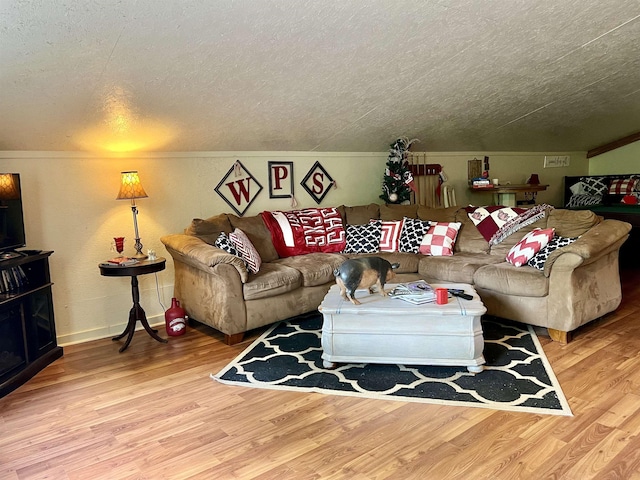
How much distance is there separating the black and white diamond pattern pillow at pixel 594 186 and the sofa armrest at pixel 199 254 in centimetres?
545

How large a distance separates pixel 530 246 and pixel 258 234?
2.26m

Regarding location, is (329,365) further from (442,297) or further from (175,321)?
(175,321)

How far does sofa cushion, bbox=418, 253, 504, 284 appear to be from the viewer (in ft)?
12.6

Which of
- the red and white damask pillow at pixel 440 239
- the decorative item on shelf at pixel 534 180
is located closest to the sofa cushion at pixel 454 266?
the red and white damask pillow at pixel 440 239

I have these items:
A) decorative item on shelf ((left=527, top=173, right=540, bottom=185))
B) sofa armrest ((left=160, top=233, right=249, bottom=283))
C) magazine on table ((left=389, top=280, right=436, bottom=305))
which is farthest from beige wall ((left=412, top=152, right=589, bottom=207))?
sofa armrest ((left=160, top=233, right=249, bottom=283))

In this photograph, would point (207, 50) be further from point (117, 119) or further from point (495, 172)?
point (495, 172)

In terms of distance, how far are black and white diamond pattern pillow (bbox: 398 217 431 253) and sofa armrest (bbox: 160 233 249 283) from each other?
165 centimetres

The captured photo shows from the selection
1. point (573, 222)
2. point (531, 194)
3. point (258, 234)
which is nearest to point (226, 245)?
point (258, 234)

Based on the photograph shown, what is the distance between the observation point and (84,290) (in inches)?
148

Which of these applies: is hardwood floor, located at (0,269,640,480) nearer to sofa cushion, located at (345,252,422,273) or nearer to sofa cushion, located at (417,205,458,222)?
sofa cushion, located at (345,252,422,273)

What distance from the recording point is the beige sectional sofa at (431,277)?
3.31 metres

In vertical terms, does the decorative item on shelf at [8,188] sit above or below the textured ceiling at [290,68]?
below

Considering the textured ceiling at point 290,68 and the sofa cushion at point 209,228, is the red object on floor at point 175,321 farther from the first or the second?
the textured ceiling at point 290,68

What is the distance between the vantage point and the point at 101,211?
380 cm
